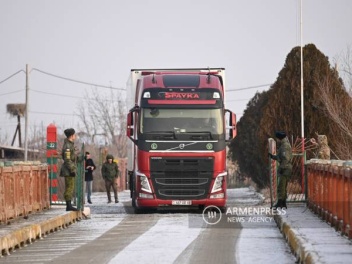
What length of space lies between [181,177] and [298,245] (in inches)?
508

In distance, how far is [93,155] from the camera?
3644 inches

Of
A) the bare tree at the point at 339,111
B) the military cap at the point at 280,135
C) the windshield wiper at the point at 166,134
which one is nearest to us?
the military cap at the point at 280,135

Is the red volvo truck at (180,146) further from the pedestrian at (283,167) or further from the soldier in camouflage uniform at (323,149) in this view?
the soldier in camouflage uniform at (323,149)

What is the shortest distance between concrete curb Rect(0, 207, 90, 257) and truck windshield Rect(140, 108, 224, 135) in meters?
3.44

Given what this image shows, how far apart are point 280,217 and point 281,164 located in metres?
3.77

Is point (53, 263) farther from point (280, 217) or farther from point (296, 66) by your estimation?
point (296, 66)

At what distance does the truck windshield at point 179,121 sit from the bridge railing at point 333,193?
3.04m

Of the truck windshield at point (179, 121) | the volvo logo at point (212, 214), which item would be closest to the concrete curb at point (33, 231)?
the volvo logo at point (212, 214)

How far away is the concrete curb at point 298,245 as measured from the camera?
49.5 feet

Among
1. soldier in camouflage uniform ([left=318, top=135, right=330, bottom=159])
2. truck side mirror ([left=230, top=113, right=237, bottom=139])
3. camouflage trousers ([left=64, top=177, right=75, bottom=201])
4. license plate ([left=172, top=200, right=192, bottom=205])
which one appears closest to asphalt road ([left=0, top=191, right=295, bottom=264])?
camouflage trousers ([left=64, top=177, right=75, bottom=201])

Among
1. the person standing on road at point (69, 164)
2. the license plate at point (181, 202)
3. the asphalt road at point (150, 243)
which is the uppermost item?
the person standing on road at point (69, 164)

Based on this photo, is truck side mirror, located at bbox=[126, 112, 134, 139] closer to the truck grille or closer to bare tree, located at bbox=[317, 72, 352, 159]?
the truck grille

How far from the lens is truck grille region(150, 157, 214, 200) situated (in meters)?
29.9

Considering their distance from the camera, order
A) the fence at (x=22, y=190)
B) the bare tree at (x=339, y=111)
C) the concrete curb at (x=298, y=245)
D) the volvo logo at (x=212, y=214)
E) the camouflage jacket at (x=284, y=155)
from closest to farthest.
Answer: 1. the concrete curb at (x=298, y=245)
2. the fence at (x=22, y=190)
3. the volvo logo at (x=212, y=214)
4. the camouflage jacket at (x=284, y=155)
5. the bare tree at (x=339, y=111)
